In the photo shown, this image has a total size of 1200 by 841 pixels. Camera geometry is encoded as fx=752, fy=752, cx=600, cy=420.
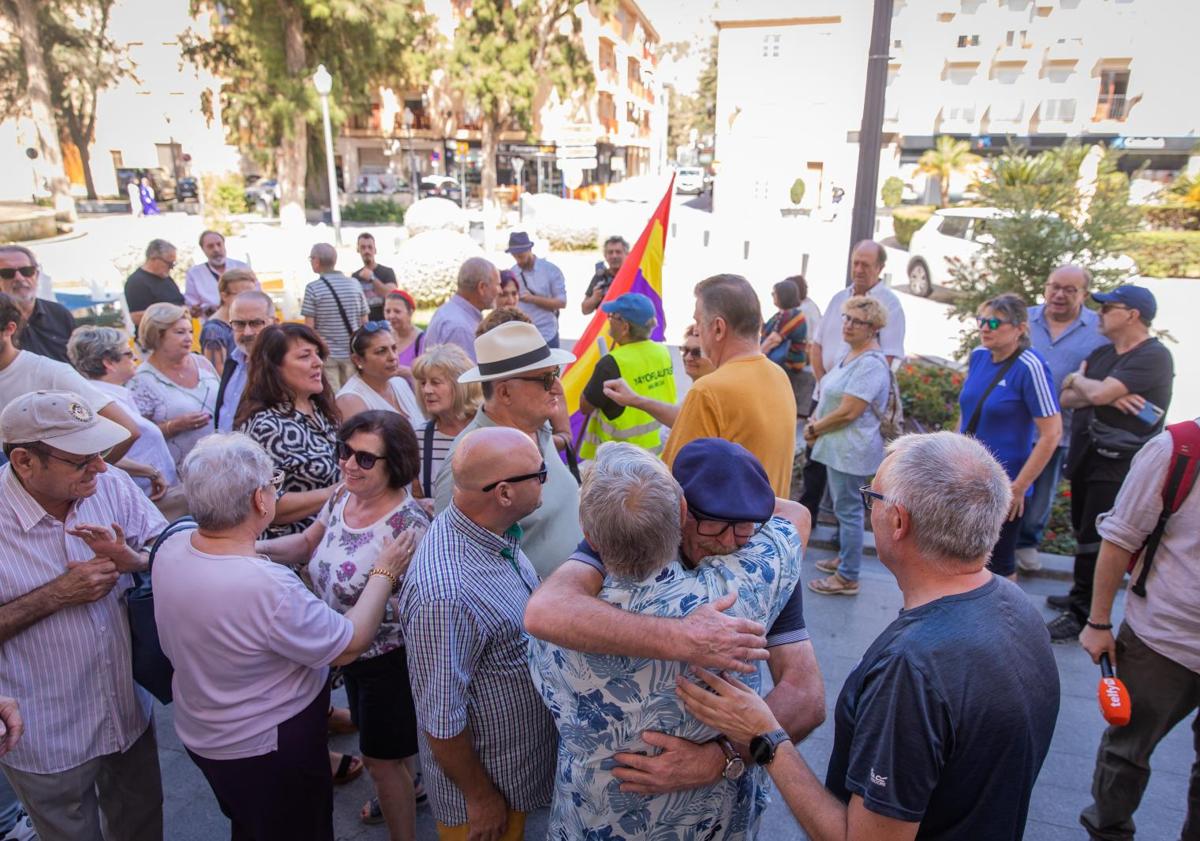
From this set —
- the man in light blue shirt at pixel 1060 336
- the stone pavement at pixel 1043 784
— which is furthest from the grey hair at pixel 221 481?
the man in light blue shirt at pixel 1060 336

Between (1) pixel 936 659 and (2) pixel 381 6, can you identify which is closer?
(1) pixel 936 659

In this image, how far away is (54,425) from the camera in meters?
2.19

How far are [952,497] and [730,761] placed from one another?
2.56 feet

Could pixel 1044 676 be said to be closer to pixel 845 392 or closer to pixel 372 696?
pixel 372 696

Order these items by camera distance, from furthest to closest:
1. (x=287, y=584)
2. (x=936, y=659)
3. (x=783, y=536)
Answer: (x=287, y=584), (x=783, y=536), (x=936, y=659)

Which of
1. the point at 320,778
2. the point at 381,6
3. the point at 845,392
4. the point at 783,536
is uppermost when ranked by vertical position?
the point at 381,6

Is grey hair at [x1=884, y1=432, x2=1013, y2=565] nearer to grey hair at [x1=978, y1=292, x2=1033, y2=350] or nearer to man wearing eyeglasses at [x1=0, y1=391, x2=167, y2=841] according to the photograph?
man wearing eyeglasses at [x1=0, y1=391, x2=167, y2=841]

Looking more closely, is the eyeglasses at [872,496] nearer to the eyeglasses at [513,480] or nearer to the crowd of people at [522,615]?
the crowd of people at [522,615]

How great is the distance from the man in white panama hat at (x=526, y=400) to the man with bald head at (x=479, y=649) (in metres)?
0.44

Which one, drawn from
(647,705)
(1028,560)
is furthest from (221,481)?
(1028,560)

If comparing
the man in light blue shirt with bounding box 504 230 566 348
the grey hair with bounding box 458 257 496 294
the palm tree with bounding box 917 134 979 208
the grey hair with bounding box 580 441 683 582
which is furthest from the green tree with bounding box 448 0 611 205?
the grey hair with bounding box 580 441 683 582

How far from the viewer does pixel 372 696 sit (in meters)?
2.66

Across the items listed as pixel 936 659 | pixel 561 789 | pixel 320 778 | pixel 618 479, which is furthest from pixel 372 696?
pixel 936 659

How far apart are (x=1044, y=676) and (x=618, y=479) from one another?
1004 millimetres
